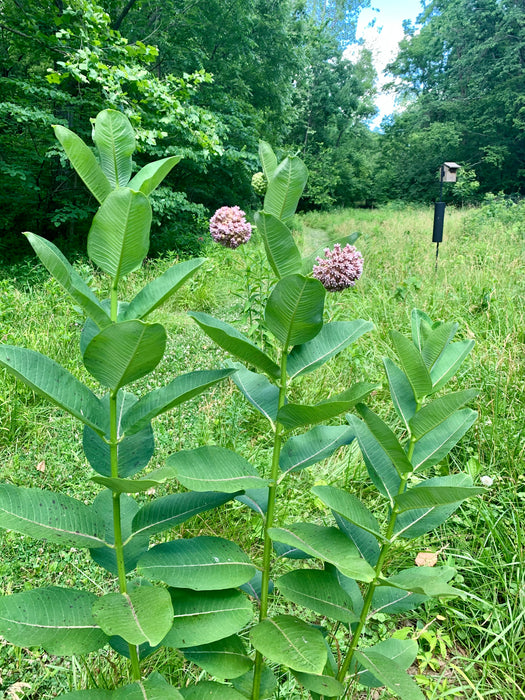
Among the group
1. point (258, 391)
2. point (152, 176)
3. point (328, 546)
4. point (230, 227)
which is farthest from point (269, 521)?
point (230, 227)

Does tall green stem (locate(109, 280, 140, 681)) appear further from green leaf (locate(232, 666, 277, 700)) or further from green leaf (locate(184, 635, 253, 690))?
green leaf (locate(232, 666, 277, 700))

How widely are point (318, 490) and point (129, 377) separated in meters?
0.30

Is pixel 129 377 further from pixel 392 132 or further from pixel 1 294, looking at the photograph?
pixel 392 132

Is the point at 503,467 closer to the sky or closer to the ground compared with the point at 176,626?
closer to the ground

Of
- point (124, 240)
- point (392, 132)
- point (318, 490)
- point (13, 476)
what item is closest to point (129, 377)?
point (124, 240)

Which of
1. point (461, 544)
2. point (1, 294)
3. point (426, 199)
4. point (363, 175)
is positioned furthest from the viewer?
point (363, 175)

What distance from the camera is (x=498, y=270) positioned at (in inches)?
178

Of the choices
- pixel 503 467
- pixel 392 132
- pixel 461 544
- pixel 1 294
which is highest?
pixel 392 132

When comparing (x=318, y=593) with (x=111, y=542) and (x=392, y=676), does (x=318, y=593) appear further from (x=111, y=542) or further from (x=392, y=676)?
(x=111, y=542)

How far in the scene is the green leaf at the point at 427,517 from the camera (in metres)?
0.67

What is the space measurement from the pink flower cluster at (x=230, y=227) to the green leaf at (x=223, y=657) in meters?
2.25

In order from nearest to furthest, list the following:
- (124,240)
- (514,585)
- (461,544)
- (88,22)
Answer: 1. (124,240)
2. (514,585)
3. (461,544)
4. (88,22)

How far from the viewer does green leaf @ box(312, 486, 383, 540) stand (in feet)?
1.86

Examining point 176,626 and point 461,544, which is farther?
point 461,544
